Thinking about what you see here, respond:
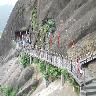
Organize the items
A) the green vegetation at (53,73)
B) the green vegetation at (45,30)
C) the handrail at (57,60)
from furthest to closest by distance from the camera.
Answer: the green vegetation at (45,30)
the green vegetation at (53,73)
the handrail at (57,60)

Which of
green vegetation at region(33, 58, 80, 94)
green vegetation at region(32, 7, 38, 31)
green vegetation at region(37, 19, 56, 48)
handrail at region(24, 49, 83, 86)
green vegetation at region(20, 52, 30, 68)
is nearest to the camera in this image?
handrail at region(24, 49, 83, 86)

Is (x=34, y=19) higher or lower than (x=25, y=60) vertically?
higher

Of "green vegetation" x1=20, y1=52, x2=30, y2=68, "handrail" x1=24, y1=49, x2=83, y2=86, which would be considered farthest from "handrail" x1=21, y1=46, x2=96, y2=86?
"green vegetation" x1=20, y1=52, x2=30, y2=68

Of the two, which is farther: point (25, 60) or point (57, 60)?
point (25, 60)

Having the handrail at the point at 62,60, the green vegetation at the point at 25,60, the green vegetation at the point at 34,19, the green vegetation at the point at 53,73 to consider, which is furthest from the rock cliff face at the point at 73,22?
the green vegetation at the point at 25,60

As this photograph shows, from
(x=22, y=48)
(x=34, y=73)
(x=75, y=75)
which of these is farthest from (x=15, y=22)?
(x=75, y=75)

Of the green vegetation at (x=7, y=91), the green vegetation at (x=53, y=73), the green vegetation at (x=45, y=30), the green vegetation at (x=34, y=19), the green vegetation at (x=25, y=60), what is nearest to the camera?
the green vegetation at (x=53, y=73)

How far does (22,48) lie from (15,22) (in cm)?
1261

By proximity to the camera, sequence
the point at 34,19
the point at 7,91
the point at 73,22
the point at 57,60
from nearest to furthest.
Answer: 1. the point at 57,60
2. the point at 73,22
3. the point at 7,91
4. the point at 34,19

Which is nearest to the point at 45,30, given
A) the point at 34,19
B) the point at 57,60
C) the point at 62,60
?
the point at 34,19

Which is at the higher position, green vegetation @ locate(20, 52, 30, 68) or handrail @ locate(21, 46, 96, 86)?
green vegetation @ locate(20, 52, 30, 68)

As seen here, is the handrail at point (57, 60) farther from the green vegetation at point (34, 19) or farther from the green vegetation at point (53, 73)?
the green vegetation at point (34, 19)

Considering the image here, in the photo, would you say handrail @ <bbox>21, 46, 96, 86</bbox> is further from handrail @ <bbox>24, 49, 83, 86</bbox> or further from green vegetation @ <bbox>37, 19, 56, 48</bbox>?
green vegetation @ <bbox>37, 19, 56, 48</bbox>

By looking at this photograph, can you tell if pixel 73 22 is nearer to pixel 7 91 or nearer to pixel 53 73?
pixel 53 73
